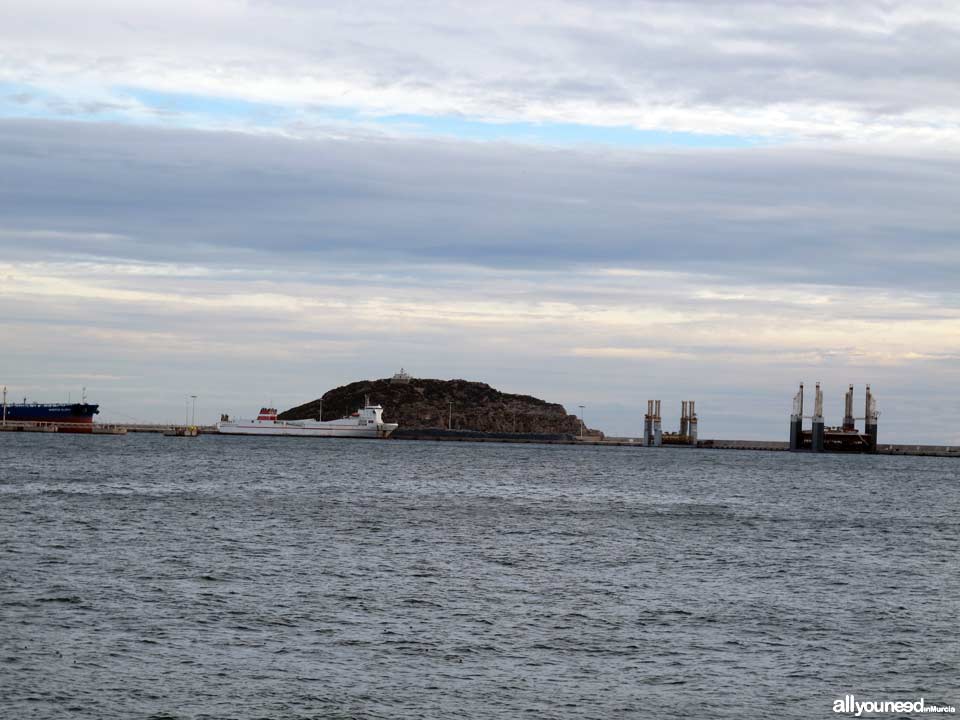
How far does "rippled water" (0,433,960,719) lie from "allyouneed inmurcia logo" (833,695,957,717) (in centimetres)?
53

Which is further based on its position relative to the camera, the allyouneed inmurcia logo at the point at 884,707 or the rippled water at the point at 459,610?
the rippled water at the point at 459,610

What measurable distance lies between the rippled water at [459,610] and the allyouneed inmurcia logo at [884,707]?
1.73ft

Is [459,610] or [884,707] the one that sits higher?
[459,610]

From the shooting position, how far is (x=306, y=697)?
26.9 m

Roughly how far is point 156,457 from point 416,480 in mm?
55376

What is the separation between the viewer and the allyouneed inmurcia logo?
87.8 ft

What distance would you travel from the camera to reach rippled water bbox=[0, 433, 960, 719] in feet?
90.5

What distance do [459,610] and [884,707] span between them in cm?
1461

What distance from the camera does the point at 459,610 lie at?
1496 inches

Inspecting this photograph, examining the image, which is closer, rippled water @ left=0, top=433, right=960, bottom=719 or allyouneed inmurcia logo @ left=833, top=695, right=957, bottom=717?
allyouneed inmurcia logo @ left=833, top=695, right=957, bottom=717

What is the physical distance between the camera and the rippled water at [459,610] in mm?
27578

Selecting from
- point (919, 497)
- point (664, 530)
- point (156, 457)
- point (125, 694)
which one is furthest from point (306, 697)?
point (156, 457)

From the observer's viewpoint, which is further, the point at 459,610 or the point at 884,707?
the point at 459,610

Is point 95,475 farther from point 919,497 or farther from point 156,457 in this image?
point 919,497
